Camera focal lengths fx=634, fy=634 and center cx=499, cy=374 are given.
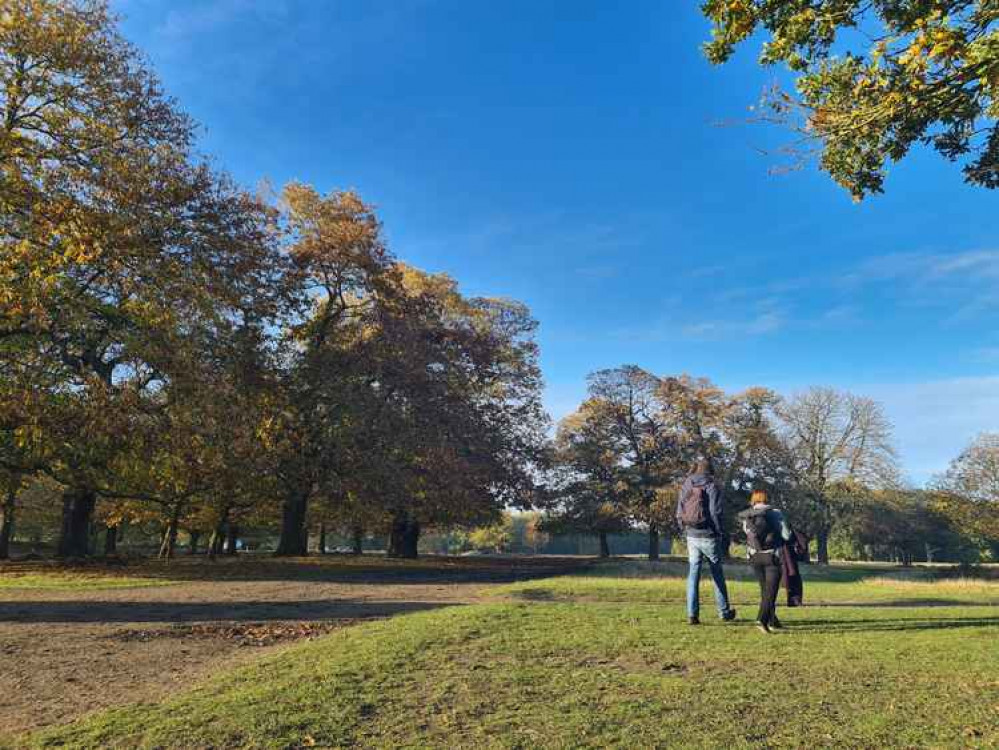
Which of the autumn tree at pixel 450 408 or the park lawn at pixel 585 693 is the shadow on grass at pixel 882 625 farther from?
the autumn tree at pixel 450 408

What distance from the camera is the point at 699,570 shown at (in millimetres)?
8383

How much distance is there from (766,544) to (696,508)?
961 mm

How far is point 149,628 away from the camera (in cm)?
Result: 859

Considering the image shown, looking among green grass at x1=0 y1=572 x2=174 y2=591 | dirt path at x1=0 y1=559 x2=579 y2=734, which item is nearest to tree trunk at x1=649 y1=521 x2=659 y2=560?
dirt path at x1=0 y1=559 x2=579 y2=734

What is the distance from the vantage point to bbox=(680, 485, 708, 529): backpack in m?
8.52

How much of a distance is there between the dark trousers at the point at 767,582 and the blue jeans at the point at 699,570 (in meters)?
0.46

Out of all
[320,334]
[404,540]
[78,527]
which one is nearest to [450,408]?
[320,334]

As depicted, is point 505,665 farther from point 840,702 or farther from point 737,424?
point 737,424

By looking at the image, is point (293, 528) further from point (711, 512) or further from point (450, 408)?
point (711, 512)

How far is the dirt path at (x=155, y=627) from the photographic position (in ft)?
17.4

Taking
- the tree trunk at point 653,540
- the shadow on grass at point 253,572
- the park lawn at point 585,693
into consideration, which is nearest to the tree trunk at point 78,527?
the shadow on grass at point 253,572

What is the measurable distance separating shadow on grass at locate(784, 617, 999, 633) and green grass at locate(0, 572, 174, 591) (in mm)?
13766

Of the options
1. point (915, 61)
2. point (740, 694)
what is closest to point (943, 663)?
point (740, 694)

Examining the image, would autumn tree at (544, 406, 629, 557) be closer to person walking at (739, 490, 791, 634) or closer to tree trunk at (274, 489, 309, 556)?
tree trunk at (274, 489, 309, 556)
